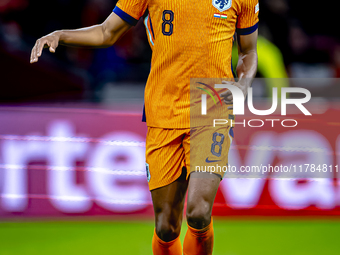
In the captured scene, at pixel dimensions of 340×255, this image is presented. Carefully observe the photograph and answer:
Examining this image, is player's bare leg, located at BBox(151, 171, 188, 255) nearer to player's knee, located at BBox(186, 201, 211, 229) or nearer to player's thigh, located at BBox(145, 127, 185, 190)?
player's thigh, located at BBox(145, 127, 185, 190)

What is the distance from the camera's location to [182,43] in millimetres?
1884

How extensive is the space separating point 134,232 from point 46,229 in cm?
67

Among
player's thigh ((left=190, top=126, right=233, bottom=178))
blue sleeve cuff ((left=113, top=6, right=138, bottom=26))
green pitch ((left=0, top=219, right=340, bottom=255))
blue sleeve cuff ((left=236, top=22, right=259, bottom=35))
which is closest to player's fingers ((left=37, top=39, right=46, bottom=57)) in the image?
blue sleeve cuff ((left=113, top=6, right=138, bottom=26))

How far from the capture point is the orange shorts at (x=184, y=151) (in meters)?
1.90

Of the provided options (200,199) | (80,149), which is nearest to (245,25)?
(200,199)

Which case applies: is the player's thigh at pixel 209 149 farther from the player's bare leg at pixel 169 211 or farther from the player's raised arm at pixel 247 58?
the player's raised arm at pixel 247 58

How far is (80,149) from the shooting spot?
3285mm

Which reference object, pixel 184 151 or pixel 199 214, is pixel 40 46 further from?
pixel 199 214

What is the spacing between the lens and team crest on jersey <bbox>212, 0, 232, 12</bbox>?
1.88 metres

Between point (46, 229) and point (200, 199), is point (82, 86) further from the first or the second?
point (200, 199)

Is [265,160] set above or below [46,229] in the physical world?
above

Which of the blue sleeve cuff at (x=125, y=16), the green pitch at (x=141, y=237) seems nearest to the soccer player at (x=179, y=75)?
the blue sleeve cuff at (x=125, y=16)

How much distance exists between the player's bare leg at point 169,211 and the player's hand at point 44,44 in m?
0.81

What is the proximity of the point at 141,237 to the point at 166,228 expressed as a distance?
110 centimetres
